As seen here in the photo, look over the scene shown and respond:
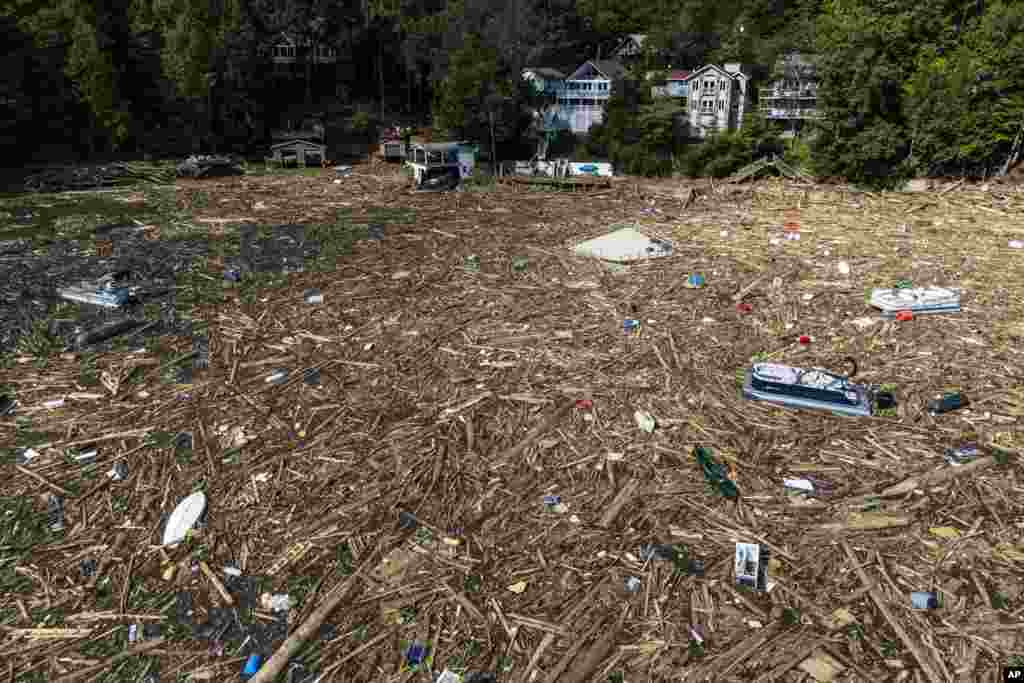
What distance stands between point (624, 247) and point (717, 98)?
26.7 metres

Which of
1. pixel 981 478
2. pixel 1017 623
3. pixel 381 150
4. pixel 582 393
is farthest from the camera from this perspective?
pixel 381 150

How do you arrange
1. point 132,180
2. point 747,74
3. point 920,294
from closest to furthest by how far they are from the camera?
point 920,294 → point 132,180 → point 747,74

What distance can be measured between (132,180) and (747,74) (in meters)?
40.0

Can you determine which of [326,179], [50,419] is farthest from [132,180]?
[50,419]

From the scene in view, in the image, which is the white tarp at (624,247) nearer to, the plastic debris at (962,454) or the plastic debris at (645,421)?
the plastic debris at (645,421)

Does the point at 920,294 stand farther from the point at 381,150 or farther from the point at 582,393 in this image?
the point at 381,150

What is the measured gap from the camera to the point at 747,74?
42.3m

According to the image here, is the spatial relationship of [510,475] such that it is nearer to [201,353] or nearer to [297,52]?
[201,353]

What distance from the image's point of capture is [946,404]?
10859mm

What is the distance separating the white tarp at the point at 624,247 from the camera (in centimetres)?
1973

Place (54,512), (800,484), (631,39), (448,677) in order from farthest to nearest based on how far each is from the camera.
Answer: (631,39) < (800,484) < (54,512) < (448,677)

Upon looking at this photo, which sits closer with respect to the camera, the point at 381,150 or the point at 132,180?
the point at 132,180

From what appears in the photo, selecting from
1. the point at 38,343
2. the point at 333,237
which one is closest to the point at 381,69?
the point at 333,237

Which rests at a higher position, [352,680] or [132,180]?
[132,180]
